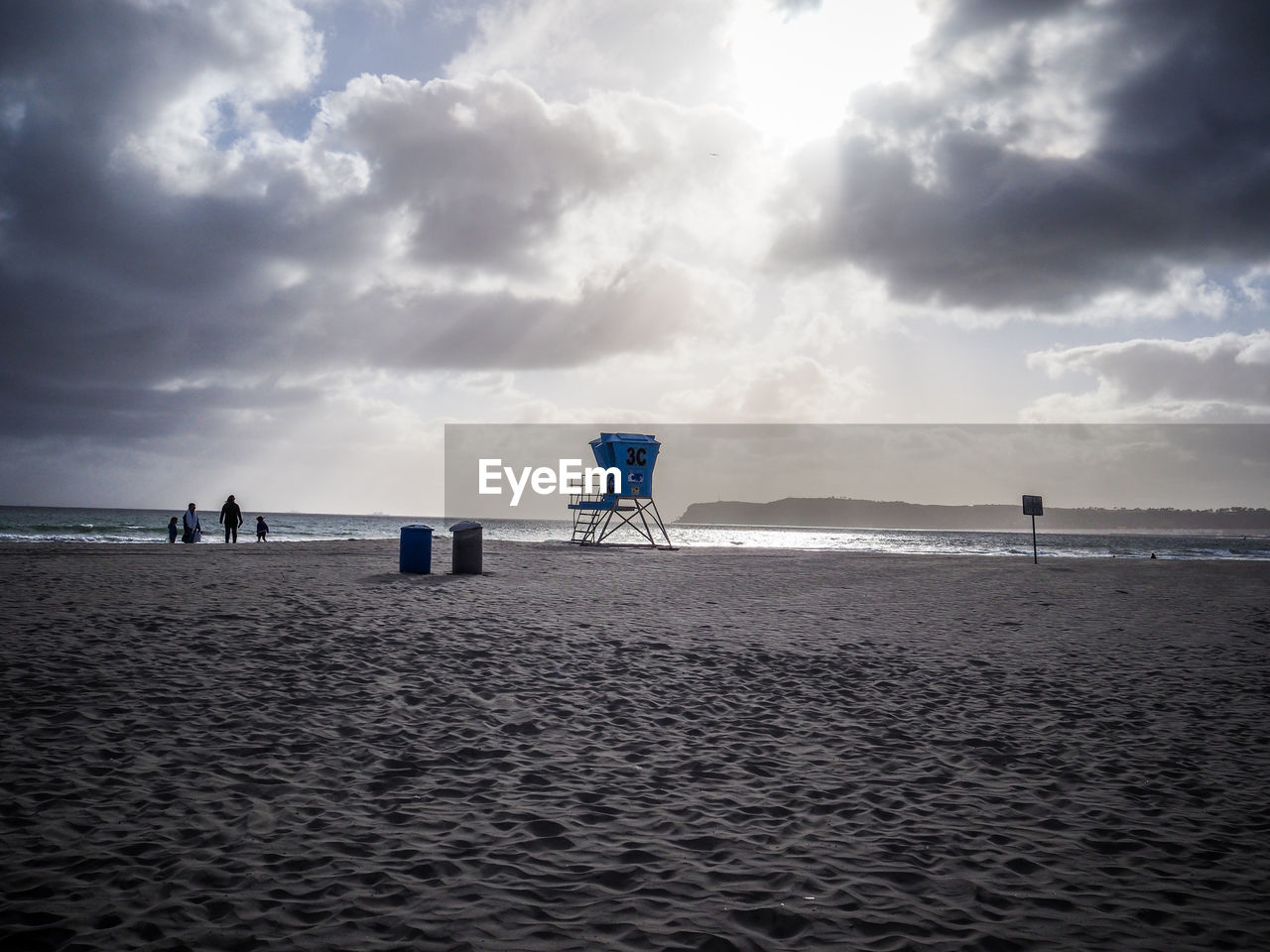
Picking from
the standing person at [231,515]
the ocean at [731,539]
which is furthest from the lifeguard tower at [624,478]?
the standing person at [231,515]

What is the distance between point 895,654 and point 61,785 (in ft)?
33.7

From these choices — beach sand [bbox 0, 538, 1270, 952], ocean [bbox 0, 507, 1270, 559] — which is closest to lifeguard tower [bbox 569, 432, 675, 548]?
ocean [bbox 0, 507, 1270, 559]

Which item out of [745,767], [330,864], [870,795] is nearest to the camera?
[330,864]

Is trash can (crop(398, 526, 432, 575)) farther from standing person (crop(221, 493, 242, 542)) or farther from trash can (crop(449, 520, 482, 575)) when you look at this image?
standing person (crop(221, 493, 242, 542))

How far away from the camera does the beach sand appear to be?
12.3 feet

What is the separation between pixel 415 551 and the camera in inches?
725

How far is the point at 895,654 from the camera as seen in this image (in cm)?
1085

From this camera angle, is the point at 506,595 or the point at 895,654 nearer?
the point at 895,654

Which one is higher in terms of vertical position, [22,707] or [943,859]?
[22,707]

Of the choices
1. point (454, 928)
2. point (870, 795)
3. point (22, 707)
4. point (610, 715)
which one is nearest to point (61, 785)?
point (22, 707)

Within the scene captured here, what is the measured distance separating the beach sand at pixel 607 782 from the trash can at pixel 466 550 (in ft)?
20.3

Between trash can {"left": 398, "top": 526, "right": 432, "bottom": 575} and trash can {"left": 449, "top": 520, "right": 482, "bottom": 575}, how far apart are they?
Answer: 0.81 meters

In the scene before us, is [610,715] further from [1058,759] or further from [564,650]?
[1058,759]

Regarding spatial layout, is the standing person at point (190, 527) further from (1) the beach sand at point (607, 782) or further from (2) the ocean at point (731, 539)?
(1) the beach sand at point (607, 782)
